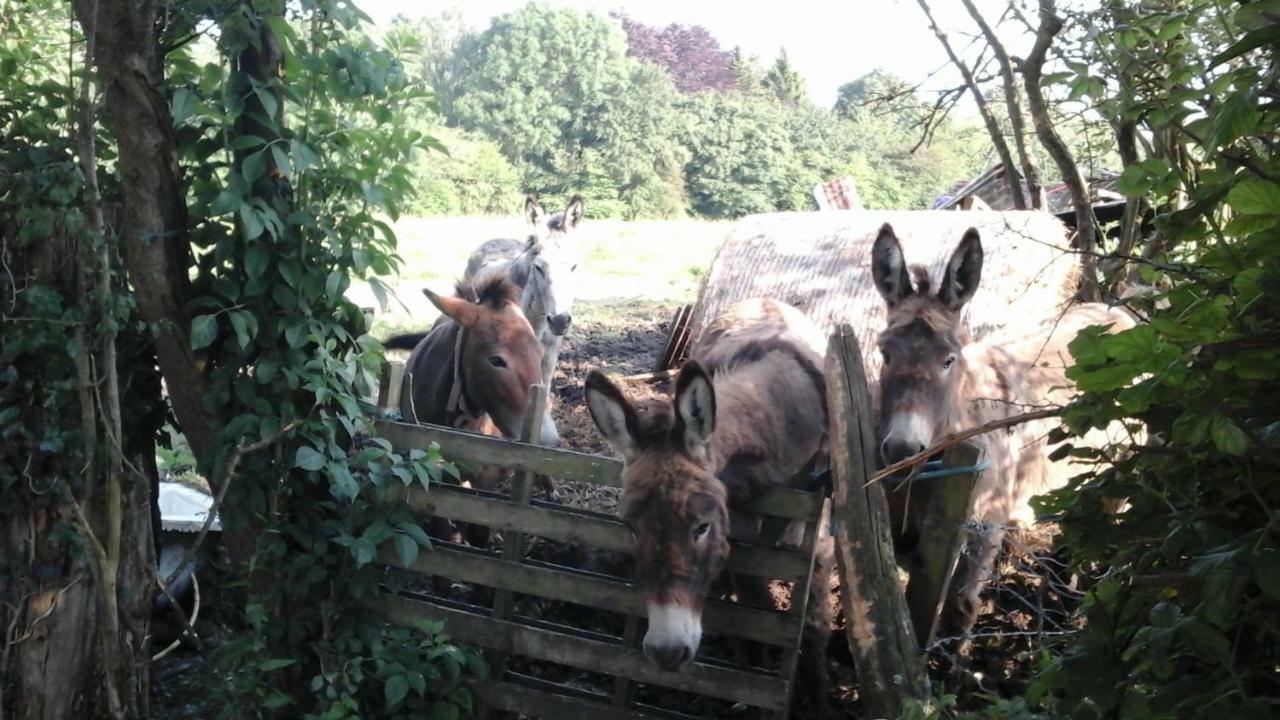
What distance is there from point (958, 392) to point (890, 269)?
65 centimetres

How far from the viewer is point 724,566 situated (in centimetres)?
400

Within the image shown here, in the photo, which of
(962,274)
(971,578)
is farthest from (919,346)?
(971,578)

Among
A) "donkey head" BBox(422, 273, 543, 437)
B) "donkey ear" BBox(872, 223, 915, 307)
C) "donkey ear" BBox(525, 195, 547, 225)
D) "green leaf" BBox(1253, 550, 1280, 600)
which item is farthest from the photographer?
"donkey ear" BBox(525, 195, 547, 225)

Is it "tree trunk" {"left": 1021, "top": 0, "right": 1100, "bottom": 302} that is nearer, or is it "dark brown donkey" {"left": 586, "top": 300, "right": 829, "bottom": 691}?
"dark brown donkey" {"left": 586, "top": 300, "right": 829, "bottom": 691}

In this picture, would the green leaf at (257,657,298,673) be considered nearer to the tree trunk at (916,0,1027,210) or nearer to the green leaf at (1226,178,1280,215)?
the green leaf at (1226,178,1280,215)

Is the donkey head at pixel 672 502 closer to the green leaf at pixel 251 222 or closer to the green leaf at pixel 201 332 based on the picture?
the green leaf at pixel 251 222

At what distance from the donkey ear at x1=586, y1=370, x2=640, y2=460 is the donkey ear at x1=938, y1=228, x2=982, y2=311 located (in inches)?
64.7

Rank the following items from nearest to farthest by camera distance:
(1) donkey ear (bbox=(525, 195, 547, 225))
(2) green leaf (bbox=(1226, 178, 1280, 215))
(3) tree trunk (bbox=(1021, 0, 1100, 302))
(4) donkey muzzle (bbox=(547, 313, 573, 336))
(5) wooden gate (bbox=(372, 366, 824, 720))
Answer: (2) green leaf (bbox=(1226, 178, 1280, 215)) → (5) wooden gate (bbox=(372, 366, 824, 720)) → (3) tree trunk (bbox=(1021, 0, 1100, 302)) → (4) donkey muzzle (bbox=(547, 313, 573, 336)) → (1) donkey ear (bbox=(525, 195, 547, 225))

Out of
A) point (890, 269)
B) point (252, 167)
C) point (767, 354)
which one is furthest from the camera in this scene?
point (767, 354)

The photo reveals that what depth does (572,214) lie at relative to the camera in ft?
34.2

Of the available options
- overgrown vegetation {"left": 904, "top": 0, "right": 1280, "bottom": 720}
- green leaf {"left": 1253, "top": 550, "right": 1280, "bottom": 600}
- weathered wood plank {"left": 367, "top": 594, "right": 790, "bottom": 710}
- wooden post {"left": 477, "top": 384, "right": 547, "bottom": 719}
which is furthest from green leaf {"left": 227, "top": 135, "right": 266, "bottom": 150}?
green leaf {"left": 1253, "top": 550, "right": 1280, "bottom": 600}

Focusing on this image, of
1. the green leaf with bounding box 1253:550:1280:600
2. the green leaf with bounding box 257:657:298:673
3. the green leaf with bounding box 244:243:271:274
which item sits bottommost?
the green leaf with bounding box 257:657:298:673

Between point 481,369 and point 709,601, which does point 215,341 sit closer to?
point 481,369

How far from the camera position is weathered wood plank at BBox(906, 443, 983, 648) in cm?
390
